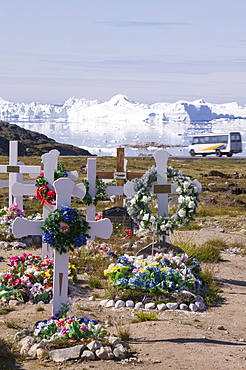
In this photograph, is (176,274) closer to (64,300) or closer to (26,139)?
(64,300)

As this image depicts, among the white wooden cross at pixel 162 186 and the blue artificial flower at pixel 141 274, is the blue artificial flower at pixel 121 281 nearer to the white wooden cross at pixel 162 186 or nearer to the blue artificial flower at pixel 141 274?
the blue artificial flower at pixel 141 274

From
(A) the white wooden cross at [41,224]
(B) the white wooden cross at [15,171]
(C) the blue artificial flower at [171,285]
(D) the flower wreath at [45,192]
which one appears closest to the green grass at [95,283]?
(C) the blue artificial flower at [171,285]

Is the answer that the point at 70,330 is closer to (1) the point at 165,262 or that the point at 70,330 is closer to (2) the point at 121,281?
(2) the point at 121,281

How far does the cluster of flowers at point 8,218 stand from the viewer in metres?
15.8

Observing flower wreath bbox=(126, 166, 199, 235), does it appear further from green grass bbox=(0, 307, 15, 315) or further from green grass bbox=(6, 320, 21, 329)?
green grass bbox=(6, 320, 21, 329)

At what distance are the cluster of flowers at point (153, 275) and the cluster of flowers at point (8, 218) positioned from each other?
5.92 meters

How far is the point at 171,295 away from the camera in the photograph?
930 cm

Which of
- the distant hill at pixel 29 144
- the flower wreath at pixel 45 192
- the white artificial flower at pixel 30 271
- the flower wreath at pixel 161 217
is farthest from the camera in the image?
the distant hill at pixel 29 144

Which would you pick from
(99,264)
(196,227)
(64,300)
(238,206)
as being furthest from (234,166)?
(64,300)

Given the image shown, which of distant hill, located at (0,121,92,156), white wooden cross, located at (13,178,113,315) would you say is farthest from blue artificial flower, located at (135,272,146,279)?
distant hill, located at (0,121,92,156)

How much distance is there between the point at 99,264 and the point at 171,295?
309 centimetres

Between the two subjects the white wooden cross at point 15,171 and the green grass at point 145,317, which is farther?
the white wooden cross at point 15,171

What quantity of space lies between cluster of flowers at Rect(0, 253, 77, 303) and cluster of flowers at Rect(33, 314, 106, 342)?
2.05m

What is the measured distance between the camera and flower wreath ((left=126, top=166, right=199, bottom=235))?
38.6 ft
